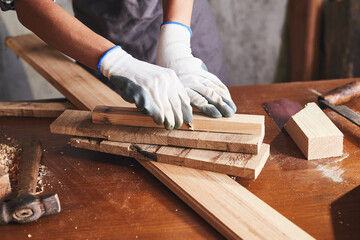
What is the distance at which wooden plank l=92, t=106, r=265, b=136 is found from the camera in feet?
3.84

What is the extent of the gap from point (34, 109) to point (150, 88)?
2.36 feet

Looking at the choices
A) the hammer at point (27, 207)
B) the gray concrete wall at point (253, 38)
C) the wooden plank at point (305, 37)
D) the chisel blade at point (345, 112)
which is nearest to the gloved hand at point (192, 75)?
the chisel blade at point (345, 112)

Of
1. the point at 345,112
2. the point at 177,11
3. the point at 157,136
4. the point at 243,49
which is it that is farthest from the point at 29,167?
the point at 243,49

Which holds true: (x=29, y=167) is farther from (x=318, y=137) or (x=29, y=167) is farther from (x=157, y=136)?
(x=318, y=137)

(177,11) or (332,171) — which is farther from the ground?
(177,11)

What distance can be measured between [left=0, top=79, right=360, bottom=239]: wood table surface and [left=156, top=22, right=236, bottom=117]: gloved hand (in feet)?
0.85

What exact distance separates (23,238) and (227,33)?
9.25ft

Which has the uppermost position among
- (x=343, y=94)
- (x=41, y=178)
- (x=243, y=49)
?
(x=343, y=94)

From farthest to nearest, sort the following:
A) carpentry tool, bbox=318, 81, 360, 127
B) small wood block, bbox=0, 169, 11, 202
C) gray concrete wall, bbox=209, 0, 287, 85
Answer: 1. gray concrete wall, bbox=209, 0, 287, 85
2. carpentry tool, bbox=318, 81, 360, 127
3. small wood block, bbox=0, 169, 11, 202

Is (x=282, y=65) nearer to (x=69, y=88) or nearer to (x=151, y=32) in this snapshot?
(x=151, y=32)

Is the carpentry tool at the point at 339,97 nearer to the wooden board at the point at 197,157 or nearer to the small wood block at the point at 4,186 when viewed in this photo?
the wooden board at the point at 197,157

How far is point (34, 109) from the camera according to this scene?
1.67 metres

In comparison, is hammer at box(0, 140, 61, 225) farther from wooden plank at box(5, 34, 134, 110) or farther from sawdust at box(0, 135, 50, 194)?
wooden plank at box(5, 34, 134, 110)

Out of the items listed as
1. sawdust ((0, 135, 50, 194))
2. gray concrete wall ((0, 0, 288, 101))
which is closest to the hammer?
sawdust ((0, 135, 50, 194))
